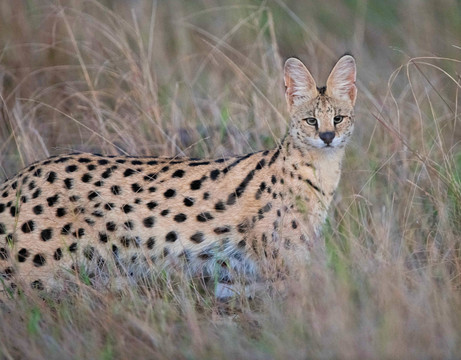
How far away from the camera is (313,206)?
532cm

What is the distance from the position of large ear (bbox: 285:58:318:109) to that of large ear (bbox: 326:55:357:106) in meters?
0.11

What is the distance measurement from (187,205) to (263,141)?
1627 millimetres

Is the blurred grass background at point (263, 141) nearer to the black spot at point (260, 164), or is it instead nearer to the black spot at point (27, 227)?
the black spot at point (260, 164)

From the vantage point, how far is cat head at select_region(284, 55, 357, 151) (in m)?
5.23

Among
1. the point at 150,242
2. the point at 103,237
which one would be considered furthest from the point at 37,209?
the point at 150,242

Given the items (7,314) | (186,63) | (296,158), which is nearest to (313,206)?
(296,158)

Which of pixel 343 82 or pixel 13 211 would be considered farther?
pixel 343 82

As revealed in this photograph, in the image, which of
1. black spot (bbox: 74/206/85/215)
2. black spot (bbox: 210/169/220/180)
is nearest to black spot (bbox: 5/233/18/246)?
black spot (bbox: 74/206/85/215)

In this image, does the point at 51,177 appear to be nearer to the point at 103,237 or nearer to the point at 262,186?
the point at 103,237

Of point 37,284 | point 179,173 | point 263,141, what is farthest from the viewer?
point 263,141

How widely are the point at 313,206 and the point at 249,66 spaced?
304 centimetres

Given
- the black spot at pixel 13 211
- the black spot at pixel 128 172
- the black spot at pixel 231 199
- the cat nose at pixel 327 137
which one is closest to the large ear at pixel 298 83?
the cat nose at pixel 327 137

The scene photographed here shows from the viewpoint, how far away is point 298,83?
5.48m

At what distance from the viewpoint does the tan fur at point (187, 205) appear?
5.16 m
